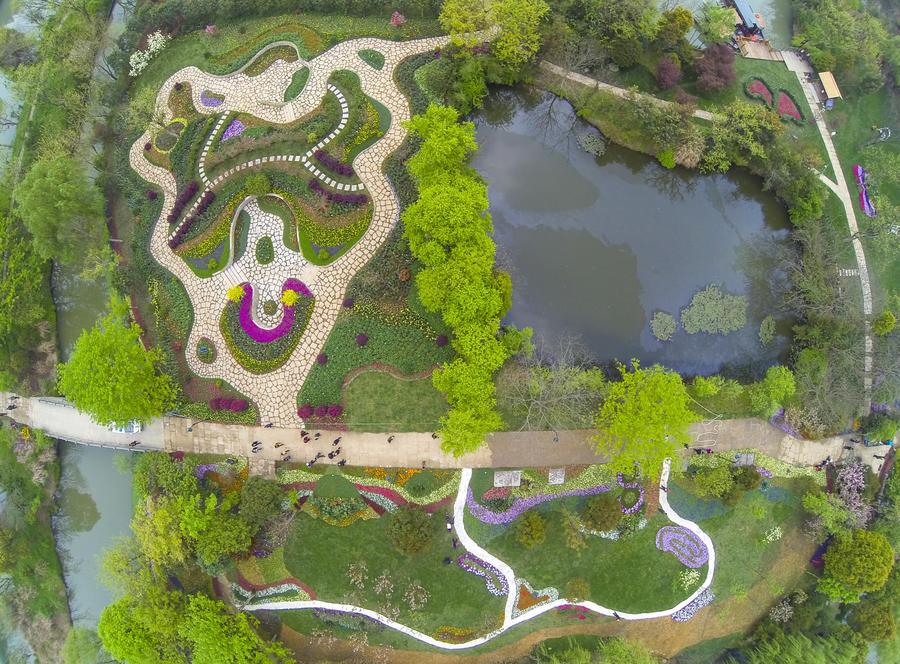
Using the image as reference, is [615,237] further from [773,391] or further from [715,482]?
[715,482]

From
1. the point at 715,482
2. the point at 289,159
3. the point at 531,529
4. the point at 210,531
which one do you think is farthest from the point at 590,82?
the point at 210,531

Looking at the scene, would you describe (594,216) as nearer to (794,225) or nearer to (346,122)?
(794,225)

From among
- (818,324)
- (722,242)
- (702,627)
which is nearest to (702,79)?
(722,242)

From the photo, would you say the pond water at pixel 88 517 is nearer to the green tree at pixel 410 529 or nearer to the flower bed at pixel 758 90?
the green tree at pixel 410 529

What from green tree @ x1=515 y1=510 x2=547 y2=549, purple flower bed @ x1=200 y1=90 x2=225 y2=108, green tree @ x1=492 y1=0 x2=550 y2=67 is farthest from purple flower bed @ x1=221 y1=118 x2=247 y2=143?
green tree @ x1=515 y1=510 x2=547 y2=549

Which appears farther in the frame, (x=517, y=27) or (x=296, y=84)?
(x=296, y=84)

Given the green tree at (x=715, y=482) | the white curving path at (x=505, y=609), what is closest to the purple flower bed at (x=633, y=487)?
the white curving path at (x=505, y=609)

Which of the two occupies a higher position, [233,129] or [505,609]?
[233,129]
